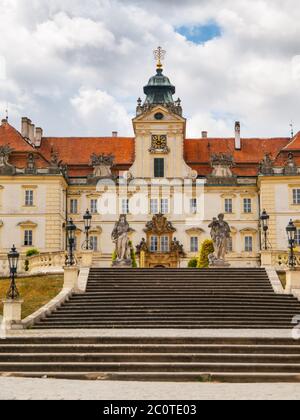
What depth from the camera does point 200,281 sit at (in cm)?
3142

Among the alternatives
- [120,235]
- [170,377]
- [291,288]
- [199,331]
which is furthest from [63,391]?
[120,235]

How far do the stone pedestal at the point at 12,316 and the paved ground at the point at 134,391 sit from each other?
5755 mm

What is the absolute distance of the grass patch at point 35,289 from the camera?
2803cm

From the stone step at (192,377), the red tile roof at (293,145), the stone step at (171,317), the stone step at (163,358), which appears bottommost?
the stone step at (192,377)

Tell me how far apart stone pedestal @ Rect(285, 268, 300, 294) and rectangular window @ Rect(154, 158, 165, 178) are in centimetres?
2635

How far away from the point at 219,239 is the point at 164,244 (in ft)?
55.8

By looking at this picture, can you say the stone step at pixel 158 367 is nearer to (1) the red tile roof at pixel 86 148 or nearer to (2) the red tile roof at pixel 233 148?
(1) the red tile roof at pixel 86 148

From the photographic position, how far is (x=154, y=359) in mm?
18391

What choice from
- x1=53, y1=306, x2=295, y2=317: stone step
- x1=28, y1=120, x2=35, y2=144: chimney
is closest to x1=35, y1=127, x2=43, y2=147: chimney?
x1=28, y1=120, x2=35, y2=144: chimney

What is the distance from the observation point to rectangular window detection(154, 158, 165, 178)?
55.5 m

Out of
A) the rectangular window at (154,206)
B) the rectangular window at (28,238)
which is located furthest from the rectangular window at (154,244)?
the rectangular window at (28,238)

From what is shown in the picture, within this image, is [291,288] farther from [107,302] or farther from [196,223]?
[196,223]

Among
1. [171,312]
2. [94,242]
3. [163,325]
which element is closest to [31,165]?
[94,242]

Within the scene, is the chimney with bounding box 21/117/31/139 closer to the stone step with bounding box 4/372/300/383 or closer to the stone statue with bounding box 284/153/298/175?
the stone statue with bounding box 284/153/298/175
